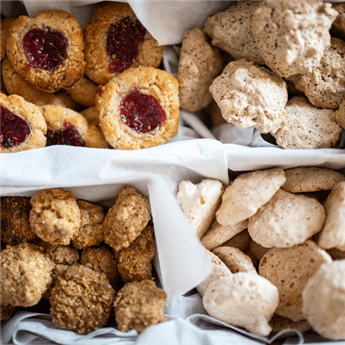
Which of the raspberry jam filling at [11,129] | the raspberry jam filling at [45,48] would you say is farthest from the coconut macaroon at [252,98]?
the raspberry jam filling at [11,129]

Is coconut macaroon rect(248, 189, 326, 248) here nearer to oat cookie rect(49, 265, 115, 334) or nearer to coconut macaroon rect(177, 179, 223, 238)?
coconut macaroon rect(177, 179, 223, 238)

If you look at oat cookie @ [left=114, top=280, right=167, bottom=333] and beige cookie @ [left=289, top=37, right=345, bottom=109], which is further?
beige cookie @ [left=289, top=37, right=345, bottom=109]

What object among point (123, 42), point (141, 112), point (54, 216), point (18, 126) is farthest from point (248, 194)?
point (18, 126)

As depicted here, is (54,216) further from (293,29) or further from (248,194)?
(293,29)

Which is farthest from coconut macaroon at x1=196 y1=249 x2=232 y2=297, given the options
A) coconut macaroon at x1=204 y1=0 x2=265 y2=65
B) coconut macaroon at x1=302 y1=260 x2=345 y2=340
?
coconut macaroon at x1=204 y1=0 x2=265 y2=65

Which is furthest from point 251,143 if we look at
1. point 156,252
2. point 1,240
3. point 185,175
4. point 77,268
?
point 1,240

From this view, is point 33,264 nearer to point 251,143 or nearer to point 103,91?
point 103,91

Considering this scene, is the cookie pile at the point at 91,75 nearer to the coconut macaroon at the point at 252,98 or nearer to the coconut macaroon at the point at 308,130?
the coconut macaroon at the point at 252,98
